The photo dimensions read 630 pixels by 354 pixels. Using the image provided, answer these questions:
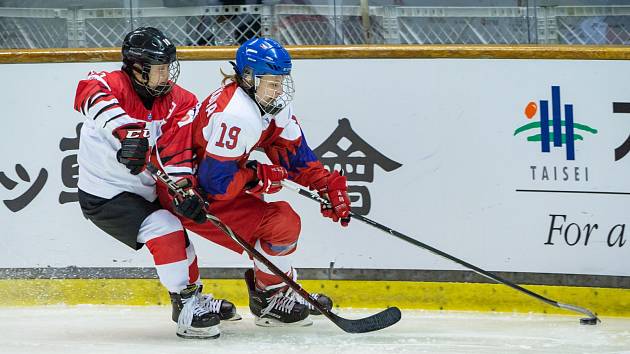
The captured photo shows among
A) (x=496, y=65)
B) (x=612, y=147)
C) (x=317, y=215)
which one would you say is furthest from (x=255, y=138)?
(x=612, y=147)

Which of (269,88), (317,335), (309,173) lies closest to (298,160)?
(309,173)

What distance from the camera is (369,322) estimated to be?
411 cm

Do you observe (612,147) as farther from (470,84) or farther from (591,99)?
(470,84)

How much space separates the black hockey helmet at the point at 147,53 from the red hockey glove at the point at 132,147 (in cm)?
22

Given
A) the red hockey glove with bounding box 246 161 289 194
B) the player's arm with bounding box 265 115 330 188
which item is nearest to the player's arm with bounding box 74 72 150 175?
the red hockey glove with bounding box 246 161 289 194

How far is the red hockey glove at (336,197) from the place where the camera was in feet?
13.8

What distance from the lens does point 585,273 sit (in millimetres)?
4652

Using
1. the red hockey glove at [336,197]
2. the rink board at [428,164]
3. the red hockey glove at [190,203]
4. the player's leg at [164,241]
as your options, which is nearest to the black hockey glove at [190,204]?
the red hockey glove at [190,203]

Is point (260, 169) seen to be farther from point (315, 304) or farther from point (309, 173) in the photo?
point (315, 304)

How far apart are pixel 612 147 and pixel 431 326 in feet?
3.57

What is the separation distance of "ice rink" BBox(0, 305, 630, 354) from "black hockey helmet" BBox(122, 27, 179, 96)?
96 cm

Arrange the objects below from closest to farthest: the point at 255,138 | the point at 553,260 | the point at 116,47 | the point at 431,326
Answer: the point at 255,138
the point at 431,326
the point at 553,260
the point at 116,47

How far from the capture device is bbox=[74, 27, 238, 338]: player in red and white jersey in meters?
3.96

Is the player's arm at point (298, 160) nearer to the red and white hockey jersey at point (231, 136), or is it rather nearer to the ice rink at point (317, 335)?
the red and white hockey jersey at point (231, 136)
